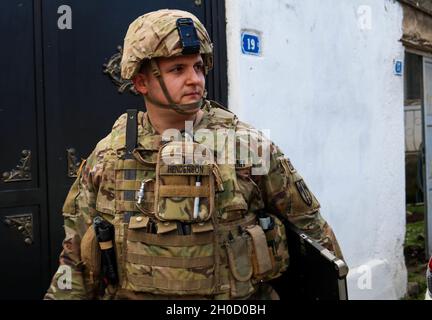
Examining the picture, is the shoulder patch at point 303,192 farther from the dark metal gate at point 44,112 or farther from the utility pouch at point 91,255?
the dark metal gate at point 44,112

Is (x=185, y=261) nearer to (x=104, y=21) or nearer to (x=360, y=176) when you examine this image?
(x=104, y=21)

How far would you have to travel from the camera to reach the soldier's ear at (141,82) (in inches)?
73.9

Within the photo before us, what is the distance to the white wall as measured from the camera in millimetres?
3346

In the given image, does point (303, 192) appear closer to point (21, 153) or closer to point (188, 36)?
point (188, 36)

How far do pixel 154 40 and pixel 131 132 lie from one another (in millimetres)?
334

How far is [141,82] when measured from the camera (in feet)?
6.22

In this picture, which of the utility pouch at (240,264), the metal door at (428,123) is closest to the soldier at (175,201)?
the utility pouch at (240,264)

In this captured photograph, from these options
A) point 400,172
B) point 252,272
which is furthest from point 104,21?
point 400,172

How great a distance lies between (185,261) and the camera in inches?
66.5

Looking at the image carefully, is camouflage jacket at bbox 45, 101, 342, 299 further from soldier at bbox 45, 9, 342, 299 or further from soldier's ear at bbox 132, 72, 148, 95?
soldier's ear at bbox 132, 72, 148, 95

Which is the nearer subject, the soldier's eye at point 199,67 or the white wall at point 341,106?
the soldier's eye at point 199,67

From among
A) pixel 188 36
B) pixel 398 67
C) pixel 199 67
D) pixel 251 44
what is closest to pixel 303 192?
pixel 199 67

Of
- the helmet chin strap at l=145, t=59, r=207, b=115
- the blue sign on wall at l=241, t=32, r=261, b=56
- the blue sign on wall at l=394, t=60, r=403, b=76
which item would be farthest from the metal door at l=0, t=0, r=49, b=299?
the blue sign on wall at l=394, t=60, r=403, b=76
